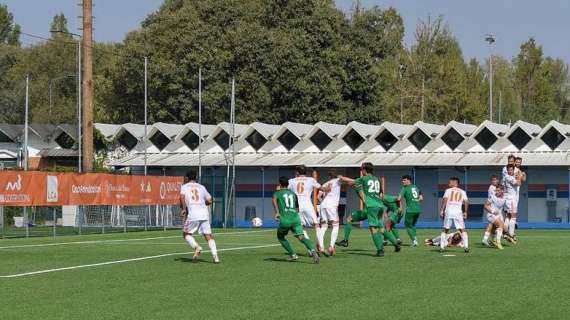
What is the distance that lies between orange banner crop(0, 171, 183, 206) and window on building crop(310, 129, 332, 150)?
15886mm

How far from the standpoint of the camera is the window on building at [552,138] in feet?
195

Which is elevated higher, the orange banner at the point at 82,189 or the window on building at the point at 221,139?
the window on building at the point at 221,139

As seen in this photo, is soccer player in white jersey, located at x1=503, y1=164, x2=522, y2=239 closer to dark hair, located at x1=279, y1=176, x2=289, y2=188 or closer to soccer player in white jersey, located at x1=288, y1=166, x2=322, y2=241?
soccer player in white jersey, located at x1=288, y1=166, x2=322, y2=241

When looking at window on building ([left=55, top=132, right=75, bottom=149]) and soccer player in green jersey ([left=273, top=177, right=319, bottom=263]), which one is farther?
window on building ([left=55, top=132, right=75, bottom=149])

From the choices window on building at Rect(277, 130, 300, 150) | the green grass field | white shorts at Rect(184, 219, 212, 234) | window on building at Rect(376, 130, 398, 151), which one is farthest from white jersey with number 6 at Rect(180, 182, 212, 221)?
window on building at Rect(277, 130, 300, 150)

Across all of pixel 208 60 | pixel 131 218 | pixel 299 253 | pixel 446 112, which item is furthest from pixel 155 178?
pixel 446 112

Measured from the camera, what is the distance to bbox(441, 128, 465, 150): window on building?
62.6 meters

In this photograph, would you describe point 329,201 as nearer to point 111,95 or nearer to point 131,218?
point 131,218

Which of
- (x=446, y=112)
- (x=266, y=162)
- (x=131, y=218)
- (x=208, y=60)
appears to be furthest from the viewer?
(x=446, y=112)

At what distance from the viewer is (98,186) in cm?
4356

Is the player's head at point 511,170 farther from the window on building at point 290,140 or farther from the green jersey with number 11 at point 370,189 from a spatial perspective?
the window on building at point 290,140

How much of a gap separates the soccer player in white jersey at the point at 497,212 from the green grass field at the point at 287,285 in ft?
6.19

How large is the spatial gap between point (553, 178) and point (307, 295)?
44359mm

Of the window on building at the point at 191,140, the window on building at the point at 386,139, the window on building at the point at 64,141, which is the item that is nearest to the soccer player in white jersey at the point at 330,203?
the window on building at the point at 386,139
